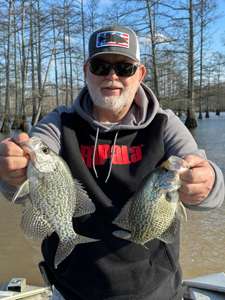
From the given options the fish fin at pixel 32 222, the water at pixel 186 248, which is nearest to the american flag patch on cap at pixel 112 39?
the fish fin at pixel 32 222

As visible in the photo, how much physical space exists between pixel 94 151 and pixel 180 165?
0.93 metres

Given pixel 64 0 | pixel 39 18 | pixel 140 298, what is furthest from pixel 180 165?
pixel 64 0

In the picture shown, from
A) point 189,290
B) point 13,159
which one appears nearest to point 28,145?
point 13,159

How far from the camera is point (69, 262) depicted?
2.21 m

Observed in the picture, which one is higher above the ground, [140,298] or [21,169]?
[21,169]

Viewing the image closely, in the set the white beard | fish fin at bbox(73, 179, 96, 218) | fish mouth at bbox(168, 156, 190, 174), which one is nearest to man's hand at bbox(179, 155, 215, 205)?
fish mouth at bbox(168, 156, 190, 174)

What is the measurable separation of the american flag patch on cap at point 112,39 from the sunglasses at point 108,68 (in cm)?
16

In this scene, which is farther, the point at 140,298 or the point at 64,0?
the point at 64,0

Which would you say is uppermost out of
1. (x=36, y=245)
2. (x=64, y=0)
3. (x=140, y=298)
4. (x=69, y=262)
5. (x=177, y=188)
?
(x=64, y=0)

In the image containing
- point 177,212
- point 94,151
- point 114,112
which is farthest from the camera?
point 114,112

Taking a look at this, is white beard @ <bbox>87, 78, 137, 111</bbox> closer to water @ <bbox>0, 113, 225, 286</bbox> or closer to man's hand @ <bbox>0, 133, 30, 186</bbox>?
man's hand @ <bbox>0, 133, 30, 186</bbox>

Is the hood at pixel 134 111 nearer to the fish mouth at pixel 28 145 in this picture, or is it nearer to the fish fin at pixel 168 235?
the fish mouth at pixel 28 145

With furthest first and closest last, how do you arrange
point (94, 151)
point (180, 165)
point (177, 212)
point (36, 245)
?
point (36, 245) < point (94, 151) < point (177, 212) < point (180, 165)

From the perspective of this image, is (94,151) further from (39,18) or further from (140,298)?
(39,18)
